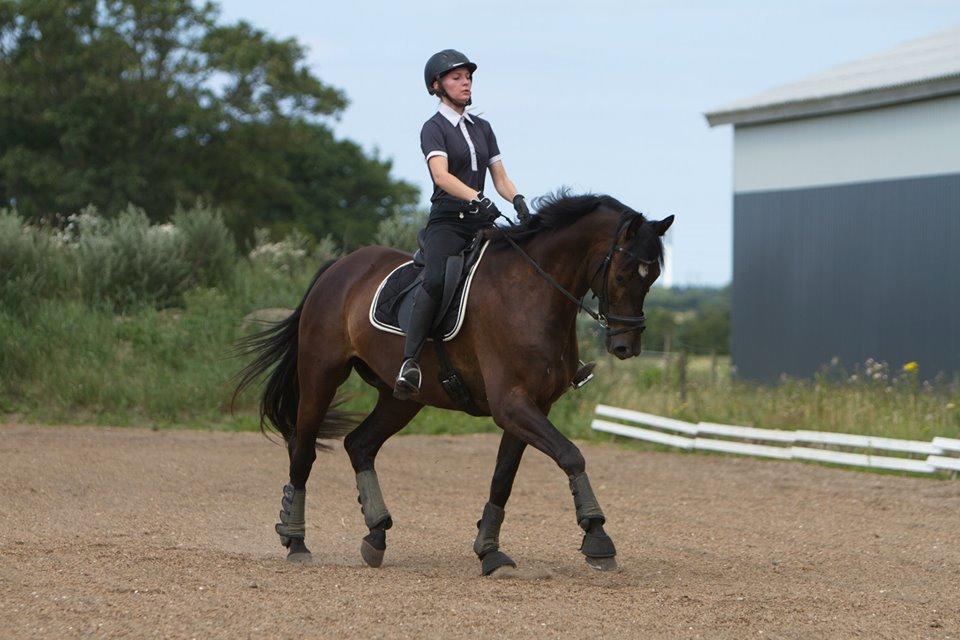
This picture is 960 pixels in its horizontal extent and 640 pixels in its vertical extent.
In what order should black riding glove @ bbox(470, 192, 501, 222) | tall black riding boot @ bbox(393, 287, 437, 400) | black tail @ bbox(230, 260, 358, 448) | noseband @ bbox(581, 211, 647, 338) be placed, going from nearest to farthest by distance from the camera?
noseband @ bbox(581, 211, 647, 338) → black riding glove @ bbox(470, 192, 501, 222) → tall black riding boot @ bbox(393, 287, 437, 400) → black tail @ bbox(230, 260, 358, 448)

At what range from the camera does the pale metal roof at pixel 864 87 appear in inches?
786

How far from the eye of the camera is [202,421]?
17.2m

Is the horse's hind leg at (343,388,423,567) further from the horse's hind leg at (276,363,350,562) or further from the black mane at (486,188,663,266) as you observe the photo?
the black mane at (486,188,663,266)

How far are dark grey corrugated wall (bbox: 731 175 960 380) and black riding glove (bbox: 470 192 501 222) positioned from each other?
13646 millimetres

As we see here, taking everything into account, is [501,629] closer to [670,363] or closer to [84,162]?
[670,363]

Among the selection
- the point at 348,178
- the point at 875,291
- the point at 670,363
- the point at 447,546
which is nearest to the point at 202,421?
the point at 670,363

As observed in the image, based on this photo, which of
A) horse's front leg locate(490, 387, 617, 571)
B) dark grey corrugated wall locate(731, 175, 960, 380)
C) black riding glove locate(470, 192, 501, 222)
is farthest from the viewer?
dark grey corrugated wall locate(731, 175, 960, 380)

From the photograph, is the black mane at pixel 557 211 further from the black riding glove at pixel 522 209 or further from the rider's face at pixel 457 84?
the rider's face at pixel 457 84

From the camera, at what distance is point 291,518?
8414 mm

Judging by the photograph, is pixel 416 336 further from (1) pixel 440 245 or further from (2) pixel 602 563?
(2) pixel 602 563

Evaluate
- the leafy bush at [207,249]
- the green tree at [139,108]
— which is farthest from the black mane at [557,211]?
the green tree at [139,108]

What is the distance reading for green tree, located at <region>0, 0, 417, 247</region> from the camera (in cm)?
4216

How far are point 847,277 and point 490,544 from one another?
50.4ft

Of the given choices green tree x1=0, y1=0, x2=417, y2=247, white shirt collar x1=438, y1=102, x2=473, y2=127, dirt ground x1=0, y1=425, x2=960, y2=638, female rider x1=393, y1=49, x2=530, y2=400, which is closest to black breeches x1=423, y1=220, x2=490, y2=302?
female rider x1=393, y1=49, x2=530, y2=400
